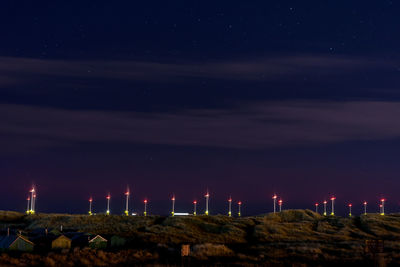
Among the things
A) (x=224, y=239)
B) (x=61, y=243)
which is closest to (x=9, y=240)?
(x=61, y=243)

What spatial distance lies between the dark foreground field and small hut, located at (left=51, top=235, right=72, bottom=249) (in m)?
2.62

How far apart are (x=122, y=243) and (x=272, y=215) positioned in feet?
240

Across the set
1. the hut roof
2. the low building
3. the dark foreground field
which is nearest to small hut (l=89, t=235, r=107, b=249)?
the dark foreground field

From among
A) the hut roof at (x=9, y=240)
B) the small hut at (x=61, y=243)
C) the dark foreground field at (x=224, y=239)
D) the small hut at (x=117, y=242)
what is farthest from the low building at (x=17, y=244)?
the small hut at (x=117, y=242)

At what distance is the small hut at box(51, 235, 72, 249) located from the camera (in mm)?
69312

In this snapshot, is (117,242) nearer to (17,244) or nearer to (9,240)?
(17,244)

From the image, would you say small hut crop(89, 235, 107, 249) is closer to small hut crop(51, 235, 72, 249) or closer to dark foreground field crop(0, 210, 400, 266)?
dark foreground field crop(0, 210, 400, 266)

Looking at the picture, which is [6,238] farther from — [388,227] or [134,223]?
[388,227]

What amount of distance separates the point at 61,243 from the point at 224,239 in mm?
35069

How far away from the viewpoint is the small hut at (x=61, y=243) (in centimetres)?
6931

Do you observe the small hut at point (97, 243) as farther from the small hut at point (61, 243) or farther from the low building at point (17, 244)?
the low building at point (17, 244)

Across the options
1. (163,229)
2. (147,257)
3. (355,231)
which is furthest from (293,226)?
(147,257)

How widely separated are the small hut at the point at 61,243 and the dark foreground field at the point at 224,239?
2623 mm

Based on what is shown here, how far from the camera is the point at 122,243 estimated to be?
77.8 metres
